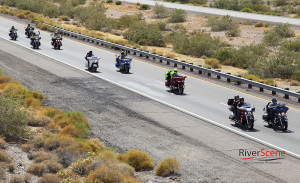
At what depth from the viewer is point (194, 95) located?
23422mm

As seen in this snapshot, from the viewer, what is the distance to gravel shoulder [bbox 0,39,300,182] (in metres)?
12.8

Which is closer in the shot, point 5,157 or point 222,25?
point 5,157

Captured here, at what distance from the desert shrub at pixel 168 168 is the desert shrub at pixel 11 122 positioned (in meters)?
4.27

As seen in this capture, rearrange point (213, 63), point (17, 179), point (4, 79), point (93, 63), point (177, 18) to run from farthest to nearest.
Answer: point (177, 18)
point (213, 63)
point (93, 63)
point (4, 79)
point (17, 179)

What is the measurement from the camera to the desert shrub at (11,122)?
44.8 feet

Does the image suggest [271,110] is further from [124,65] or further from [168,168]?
[124,65]

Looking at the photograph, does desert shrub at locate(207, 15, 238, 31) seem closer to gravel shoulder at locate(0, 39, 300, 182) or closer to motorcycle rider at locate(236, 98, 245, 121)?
gravel shoulder at locate(0, 39, 300, 182)

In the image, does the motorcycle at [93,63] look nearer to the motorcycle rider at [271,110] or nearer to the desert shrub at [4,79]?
the desert shrub at [4,79]

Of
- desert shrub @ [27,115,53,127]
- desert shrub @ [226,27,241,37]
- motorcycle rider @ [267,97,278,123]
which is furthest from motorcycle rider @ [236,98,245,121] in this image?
desert shrub @ [226,27,241,37]

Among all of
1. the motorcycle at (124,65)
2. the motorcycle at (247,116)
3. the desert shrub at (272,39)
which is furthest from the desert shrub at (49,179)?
the desert shrub at (272,39)

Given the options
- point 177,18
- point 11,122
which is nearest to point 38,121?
point 11,122

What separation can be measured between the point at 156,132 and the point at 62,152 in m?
4.45

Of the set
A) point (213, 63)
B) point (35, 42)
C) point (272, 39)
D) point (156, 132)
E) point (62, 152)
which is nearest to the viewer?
point (62, 152)

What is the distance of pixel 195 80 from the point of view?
90.1ft
